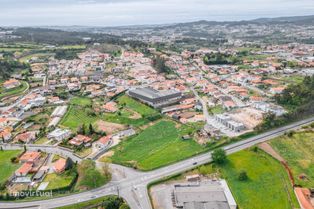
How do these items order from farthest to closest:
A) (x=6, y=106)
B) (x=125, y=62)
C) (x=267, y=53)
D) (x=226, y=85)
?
(x=267, y=53) → (x=125, y=62) → (x=226, y=85) → (x=6, y=106)

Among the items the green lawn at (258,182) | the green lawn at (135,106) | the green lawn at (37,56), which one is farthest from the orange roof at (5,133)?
the green lawn at (37,56)

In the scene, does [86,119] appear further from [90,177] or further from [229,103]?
[229,103]

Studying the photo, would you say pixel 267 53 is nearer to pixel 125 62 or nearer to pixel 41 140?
pixel 125 62

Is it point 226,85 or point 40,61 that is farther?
point 40,61

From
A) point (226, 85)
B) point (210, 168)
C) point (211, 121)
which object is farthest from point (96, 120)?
point (226, 85)

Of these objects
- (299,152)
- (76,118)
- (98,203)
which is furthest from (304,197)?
(76,118)

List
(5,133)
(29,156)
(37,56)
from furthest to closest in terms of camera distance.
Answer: (37,56) < (5,133) < (29,156)

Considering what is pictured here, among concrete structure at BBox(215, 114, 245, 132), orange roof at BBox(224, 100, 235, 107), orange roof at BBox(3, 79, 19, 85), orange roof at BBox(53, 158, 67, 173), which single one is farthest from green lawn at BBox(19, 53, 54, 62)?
concrete structure at BBox(215, 114, 245, 132)
